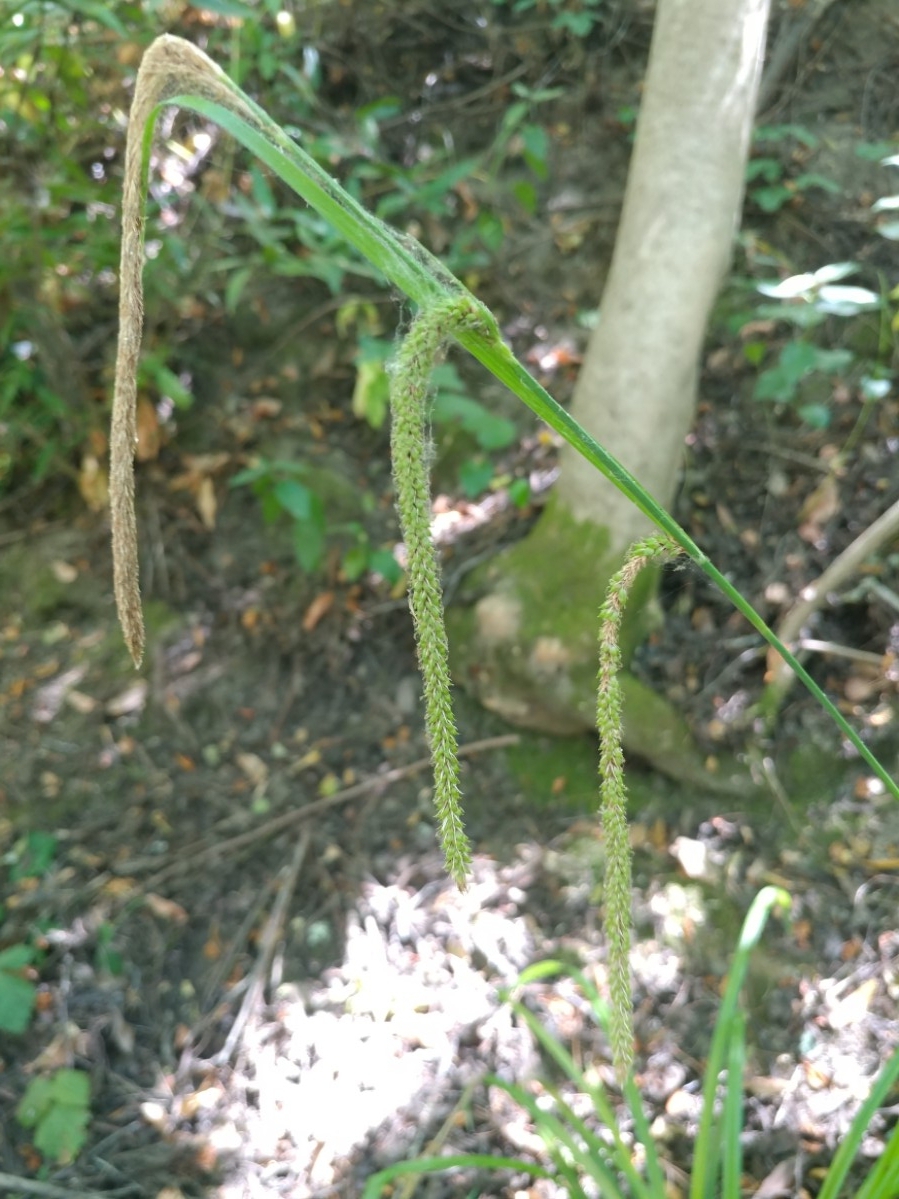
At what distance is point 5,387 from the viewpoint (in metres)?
2.25

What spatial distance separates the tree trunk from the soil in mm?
161

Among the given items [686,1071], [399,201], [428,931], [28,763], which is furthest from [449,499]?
[686,1071]

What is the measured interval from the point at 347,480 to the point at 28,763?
1.11 metres

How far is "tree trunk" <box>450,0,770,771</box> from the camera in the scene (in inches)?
69.6

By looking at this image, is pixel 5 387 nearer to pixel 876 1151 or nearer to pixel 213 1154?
pixel 213 1154

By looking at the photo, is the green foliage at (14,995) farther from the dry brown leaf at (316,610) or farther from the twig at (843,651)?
the twig at (843,651)

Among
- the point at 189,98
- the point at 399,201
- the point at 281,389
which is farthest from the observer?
the point at 281,389

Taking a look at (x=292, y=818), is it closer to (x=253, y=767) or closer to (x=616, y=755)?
(x=253, y=767)

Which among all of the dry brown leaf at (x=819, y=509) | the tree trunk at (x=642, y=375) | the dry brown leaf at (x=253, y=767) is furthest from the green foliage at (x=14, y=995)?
the dry brown leaf at (x=819, y=509)

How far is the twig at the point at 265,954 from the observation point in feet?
5.67

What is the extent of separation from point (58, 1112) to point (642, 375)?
1934mm

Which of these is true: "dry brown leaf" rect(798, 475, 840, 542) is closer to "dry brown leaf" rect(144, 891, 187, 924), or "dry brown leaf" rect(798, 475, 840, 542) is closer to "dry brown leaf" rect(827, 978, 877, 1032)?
"dry brown leaf" rect(827, 978, 877, 1032)

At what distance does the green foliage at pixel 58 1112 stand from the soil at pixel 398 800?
0.03 meters

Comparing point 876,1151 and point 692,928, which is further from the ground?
point 692,928
